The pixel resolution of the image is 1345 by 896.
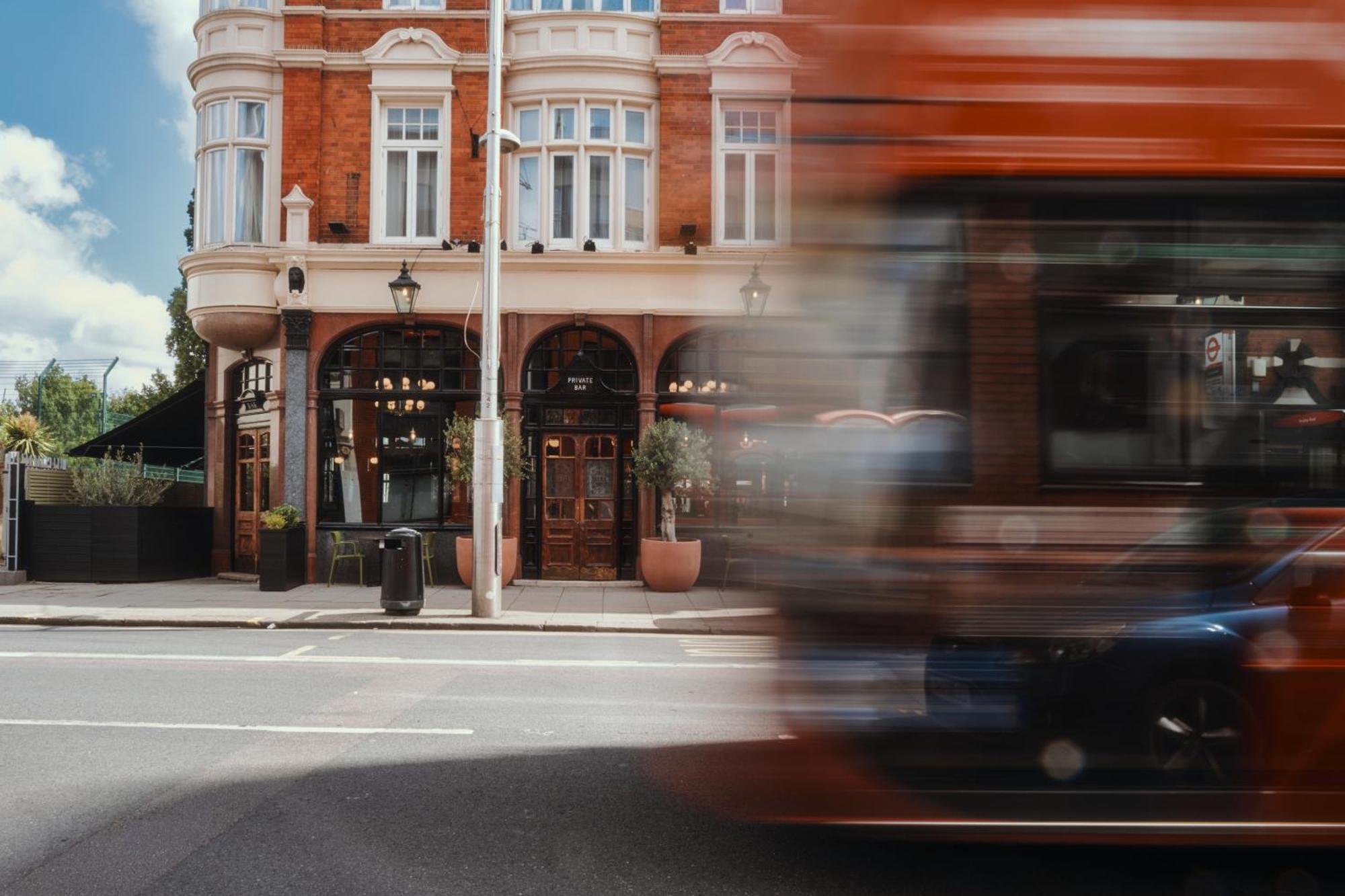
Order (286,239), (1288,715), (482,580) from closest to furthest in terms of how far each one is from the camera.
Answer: (1288,715)
(482,580)
(286,239)

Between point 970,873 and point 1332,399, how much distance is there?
2.28 meters

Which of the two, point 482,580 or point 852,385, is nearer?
point 852,385

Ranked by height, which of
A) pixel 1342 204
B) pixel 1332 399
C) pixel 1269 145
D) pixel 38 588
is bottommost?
pixel 38 588

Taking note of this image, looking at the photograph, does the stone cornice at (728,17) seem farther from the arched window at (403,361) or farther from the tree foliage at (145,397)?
the tree foliage at (145,397)

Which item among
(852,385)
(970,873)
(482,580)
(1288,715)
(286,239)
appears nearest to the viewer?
(1288,715)

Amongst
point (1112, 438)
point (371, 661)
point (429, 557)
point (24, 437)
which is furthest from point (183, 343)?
point (1112, 438)

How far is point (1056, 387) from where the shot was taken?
3.36m

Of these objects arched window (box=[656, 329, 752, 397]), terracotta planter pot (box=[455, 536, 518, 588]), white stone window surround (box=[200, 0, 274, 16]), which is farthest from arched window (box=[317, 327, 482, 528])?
white stone window surround (box=[200, 0, 274, 16])

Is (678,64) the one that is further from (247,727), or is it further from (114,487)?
(247,727)

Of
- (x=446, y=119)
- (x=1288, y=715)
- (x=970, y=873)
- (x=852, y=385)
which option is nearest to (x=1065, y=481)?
(x=852, y=385)

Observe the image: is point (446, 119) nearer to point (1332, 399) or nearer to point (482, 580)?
point (482, 580)

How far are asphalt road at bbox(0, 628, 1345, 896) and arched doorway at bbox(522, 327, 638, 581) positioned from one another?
781 cm

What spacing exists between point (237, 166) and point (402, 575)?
29.3 feet

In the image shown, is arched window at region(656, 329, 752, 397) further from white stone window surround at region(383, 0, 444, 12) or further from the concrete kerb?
white stone window surround at region(383, 0, 444, 12)
